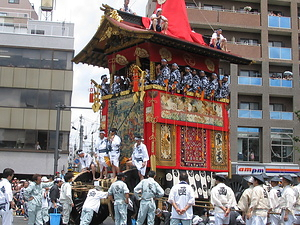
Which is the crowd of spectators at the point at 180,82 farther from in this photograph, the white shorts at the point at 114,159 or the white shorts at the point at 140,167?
the white shorts at the point at 140,167

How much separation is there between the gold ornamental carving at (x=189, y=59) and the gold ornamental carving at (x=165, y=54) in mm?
734

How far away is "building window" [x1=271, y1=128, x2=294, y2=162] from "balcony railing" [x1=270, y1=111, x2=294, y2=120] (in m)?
0.84

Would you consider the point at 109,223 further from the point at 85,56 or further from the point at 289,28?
the point at 289,28

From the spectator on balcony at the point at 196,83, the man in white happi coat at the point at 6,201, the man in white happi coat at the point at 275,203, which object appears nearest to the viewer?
the man in white happi coat at the point at 6,201

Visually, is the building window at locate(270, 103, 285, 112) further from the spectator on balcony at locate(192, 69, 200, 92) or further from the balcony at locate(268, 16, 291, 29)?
the spectator on balcony at locate(192, 69, 200, 92)

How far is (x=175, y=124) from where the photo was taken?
1447 centimetres

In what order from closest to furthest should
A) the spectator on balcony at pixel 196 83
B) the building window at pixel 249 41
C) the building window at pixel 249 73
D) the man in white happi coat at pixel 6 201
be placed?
the man in white happi coat at pixel 6 201 < the spectator on balcony at pixel 196 83 < the building window at pixel 249 73 < the building window at pixel 249 41

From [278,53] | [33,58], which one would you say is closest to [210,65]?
[278,53]

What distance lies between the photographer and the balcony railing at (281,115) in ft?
107

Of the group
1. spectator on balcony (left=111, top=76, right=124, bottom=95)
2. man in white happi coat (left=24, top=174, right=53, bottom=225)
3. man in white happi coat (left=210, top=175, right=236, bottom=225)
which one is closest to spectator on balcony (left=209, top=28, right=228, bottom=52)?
spectator on balcony (left=111, top=76, right=124, bottom=95)

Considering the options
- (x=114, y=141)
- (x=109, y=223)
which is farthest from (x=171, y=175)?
(x=109, y=223)

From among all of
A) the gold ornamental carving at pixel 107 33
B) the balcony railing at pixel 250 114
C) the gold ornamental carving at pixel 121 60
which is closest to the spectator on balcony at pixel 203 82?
the gold ornamental carving at pixel 121 60

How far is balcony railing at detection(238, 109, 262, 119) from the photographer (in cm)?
3197

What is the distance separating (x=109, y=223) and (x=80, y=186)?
8.38 ft
